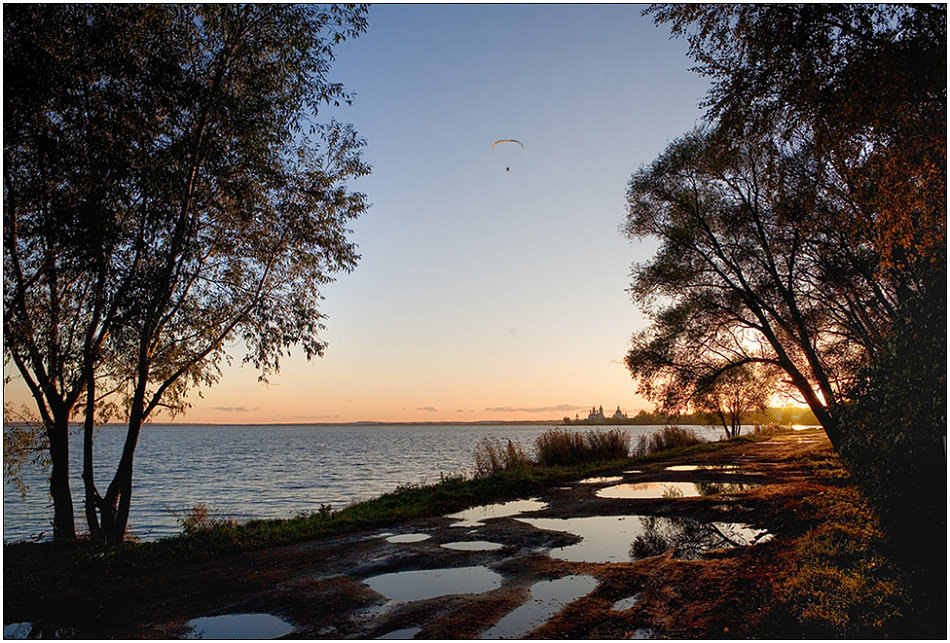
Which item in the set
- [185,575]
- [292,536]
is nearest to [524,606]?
[185,575]

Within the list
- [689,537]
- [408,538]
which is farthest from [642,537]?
[408,538]

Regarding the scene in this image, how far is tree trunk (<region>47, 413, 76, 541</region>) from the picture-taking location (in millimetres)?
11586

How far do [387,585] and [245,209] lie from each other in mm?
8497

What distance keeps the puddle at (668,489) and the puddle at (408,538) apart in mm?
5704

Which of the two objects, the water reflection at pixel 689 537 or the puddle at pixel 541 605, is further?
the water reflection at pixel 689 537

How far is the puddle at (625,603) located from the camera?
20.1 ft

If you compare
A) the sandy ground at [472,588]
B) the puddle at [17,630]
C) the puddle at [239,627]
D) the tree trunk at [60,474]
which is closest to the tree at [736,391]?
the sandy ground at [472,588]

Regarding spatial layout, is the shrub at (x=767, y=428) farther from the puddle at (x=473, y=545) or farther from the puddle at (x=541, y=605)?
the puddle at (x=541, y=605)

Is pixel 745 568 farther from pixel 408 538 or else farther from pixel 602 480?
pixel 602 480

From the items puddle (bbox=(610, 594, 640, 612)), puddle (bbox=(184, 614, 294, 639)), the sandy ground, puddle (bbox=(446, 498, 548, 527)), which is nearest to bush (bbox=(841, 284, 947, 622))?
the sandy ground

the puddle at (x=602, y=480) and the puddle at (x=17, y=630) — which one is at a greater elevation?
the puddle at (x=17, y=630)

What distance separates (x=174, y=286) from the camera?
1197 cm

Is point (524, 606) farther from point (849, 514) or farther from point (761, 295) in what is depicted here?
point (761, 295)

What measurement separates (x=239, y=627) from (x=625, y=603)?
4.20 m
